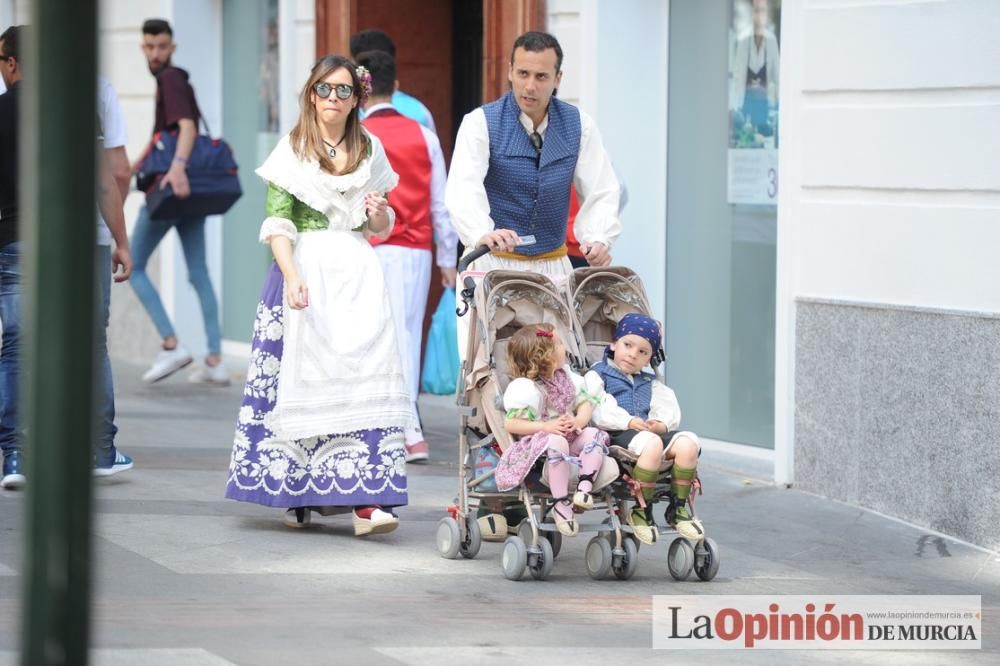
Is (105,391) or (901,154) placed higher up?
(901,154)

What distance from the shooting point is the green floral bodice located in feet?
24.5

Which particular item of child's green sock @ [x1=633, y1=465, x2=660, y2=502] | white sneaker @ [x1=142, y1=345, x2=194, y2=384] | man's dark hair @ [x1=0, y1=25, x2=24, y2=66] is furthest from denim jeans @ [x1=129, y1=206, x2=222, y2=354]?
child's green sock @ [x1=633, y1=465, x2=660, y2=502]

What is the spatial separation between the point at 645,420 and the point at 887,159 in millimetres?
2210

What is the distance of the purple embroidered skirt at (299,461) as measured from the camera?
745cm

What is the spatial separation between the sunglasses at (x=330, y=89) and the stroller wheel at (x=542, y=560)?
2.02 meters

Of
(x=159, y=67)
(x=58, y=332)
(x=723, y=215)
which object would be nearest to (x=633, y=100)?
(x=723, y=215)

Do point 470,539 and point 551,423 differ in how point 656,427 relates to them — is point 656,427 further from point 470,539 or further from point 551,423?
point 470,539

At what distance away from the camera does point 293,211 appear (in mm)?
7543

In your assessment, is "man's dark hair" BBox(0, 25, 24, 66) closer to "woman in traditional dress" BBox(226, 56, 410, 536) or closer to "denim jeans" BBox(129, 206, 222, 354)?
"woman in traditional dress" BBox(226, 56, 410, 536)

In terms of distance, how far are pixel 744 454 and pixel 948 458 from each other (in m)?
2.06

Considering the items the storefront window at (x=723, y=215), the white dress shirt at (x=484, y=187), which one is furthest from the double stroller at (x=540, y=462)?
the storefront window at (x=723, y=215)

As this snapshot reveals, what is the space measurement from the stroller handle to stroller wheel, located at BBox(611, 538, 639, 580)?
1.10m

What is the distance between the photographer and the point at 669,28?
10.4 metres

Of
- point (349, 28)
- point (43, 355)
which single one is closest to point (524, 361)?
point (43, 355)
